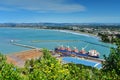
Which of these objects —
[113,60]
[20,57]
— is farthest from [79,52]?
[113,60]

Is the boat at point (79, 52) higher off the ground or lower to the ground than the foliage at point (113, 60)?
lower

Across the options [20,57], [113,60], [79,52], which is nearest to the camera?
[113,60]

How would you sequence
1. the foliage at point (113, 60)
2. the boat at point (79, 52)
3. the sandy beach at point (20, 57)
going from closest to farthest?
the foliage at point (113, 60) < the sandy beach at point (20, 57) < the boat at point (79, 52)

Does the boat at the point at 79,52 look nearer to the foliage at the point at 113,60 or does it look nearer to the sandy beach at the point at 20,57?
the sandy beach at the point at 20,57

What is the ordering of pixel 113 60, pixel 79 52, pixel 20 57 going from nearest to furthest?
1. pixel 113 60
2. pixel 20 57
3. pixel 79 52

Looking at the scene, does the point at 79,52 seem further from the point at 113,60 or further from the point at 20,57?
the point at 113,60

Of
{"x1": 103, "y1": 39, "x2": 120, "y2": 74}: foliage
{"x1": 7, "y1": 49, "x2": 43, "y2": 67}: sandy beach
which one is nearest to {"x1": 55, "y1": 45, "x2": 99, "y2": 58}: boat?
{"x1": 7, "y1": 49, "x2": 43, "y2": 67}: sandy beach

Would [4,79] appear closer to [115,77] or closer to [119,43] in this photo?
[115,77]

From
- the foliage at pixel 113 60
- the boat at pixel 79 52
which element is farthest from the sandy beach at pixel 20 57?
the foliage at pixel 113 60

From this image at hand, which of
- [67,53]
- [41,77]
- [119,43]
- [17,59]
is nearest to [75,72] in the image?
[119,43]

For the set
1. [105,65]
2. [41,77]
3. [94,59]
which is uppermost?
[41,77]

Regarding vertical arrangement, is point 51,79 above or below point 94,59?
above
